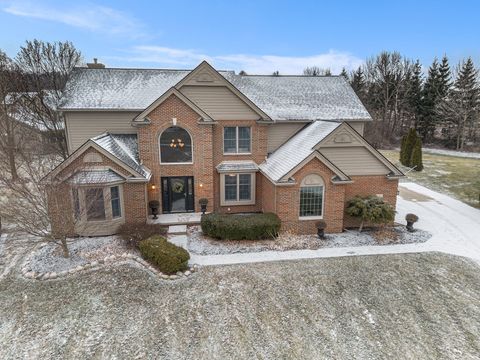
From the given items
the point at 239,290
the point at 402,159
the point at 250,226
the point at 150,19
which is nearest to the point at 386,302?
the point at 239,290

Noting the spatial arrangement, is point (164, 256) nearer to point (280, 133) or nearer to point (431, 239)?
point (280, 133)

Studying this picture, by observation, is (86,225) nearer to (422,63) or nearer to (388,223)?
(388,223)

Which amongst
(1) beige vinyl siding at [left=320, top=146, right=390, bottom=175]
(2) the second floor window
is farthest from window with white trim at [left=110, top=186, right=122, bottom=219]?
(1) beige vinyl siding at [left=320, top=146, right=390, bottom=175]

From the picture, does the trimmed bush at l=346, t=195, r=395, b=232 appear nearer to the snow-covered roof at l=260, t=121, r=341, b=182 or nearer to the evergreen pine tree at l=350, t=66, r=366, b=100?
the snow-covered roof at l=260, t=121, r=341, b=182

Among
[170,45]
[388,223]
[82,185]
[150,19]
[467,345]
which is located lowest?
[467,345]

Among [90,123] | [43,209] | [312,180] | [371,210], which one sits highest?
[90,123]

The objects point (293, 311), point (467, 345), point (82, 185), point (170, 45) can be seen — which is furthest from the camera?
point (170, 45)

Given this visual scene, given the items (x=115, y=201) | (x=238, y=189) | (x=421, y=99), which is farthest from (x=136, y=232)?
(x=421, y=99)

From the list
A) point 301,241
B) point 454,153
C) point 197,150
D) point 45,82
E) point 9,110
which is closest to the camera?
point 301,241
